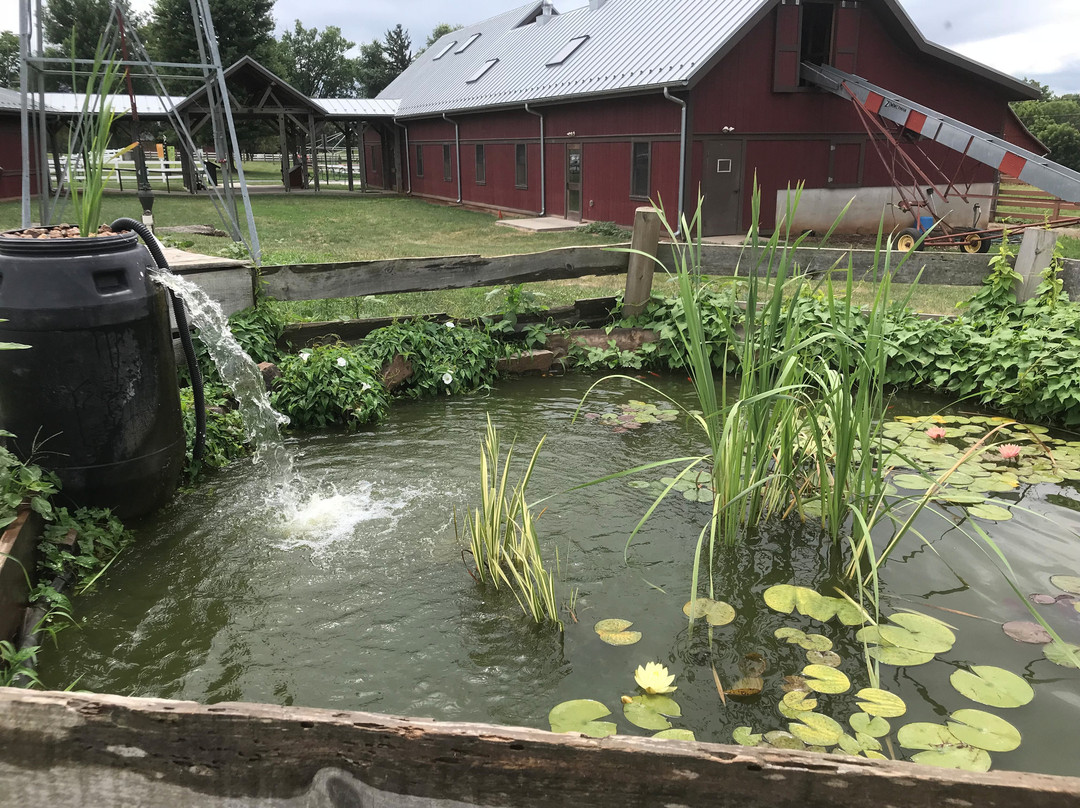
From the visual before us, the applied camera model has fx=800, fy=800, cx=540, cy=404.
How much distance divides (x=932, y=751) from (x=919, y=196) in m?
15.5

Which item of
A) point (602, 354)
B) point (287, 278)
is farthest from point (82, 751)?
point (602, 354)

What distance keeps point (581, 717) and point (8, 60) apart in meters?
78.3

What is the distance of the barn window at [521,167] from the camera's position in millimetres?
20156

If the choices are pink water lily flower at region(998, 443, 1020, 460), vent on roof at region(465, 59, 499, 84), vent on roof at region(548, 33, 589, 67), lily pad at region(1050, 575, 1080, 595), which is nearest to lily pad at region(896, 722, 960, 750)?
lily pad at region(1050, 575, 1080, 595)

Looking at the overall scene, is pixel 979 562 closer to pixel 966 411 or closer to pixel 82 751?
pixel 966 411

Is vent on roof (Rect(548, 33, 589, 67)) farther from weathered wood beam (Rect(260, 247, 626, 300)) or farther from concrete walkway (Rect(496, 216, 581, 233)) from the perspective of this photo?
weathered wood beam (Rect(260, 247, 626, 300))

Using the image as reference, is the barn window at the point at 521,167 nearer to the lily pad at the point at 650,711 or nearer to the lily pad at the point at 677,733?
the lily pad at the point at 650,711

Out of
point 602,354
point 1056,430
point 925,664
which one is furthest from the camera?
point 602,354

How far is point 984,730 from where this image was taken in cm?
241

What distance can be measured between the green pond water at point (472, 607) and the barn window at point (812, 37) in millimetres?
12455

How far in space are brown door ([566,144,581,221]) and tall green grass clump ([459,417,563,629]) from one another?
Result: 50.2 feet

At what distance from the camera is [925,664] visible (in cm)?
276

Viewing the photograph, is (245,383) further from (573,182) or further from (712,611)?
(573,182)

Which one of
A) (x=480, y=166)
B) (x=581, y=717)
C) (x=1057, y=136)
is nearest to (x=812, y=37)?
(x=480, y=166)
